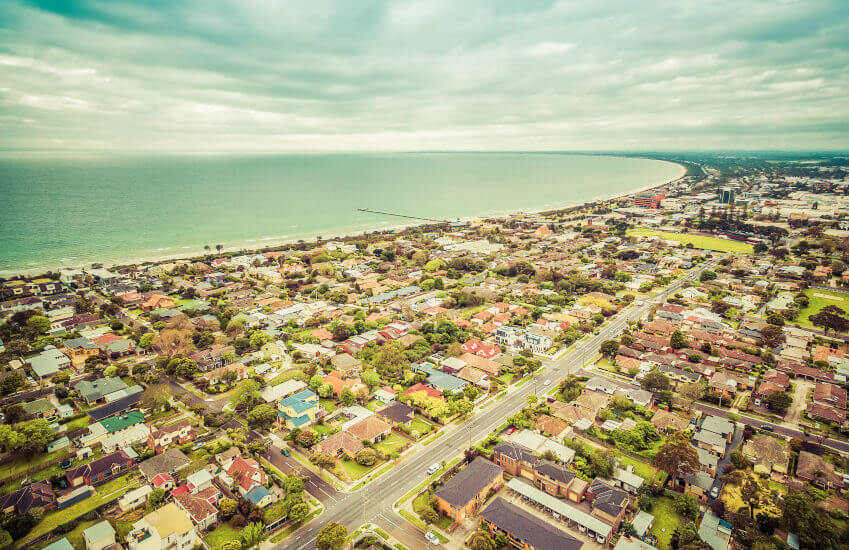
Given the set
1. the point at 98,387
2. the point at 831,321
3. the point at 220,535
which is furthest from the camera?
the point at 831,321

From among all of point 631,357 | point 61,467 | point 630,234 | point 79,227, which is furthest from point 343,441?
point 79,227

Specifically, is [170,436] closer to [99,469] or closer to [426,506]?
[99,469]

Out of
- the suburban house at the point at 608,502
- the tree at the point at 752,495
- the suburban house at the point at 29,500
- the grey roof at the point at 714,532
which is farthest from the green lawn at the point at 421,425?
the suburban house at the point at 29,500

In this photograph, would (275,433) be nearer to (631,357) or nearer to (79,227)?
(631,357)

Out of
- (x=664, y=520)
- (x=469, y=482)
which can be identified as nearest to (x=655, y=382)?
(x=664, y=520)

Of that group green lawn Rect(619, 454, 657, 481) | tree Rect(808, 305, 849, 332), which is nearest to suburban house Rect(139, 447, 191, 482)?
green lawn Rect(619, 454, 657, 481)

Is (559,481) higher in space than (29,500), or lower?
lower

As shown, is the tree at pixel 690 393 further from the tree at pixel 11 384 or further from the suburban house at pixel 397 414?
the tree at pixel 11 384
